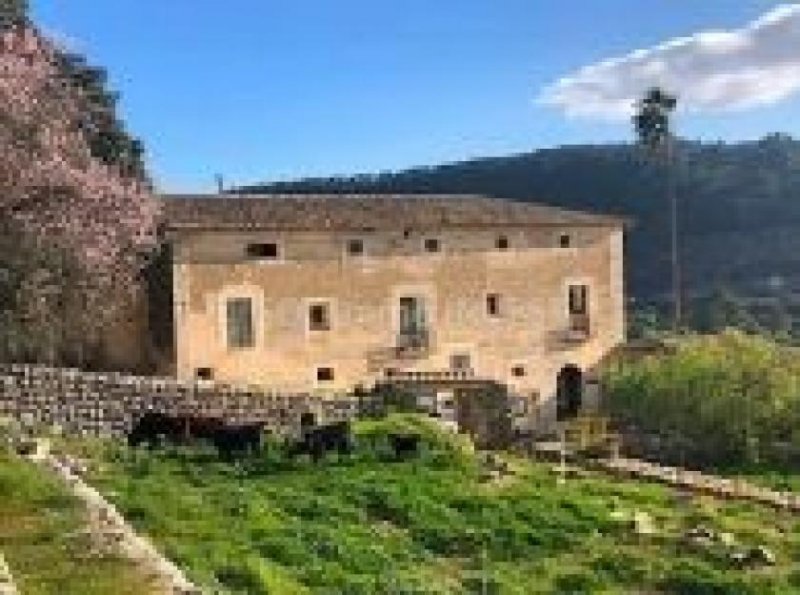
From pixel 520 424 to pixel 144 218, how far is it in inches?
395

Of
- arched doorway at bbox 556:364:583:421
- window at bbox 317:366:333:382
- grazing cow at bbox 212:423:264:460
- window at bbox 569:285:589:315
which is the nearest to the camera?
grazing cow at bbox 212:423:264:460

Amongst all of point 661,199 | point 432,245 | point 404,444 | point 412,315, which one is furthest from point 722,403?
point 661,199

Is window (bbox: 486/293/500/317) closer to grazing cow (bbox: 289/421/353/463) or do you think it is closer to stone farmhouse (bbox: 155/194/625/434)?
stone farmhouse (bbox: 155/194/625/434)

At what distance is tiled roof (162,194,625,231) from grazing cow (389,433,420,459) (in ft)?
54.7

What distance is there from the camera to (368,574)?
20.2m

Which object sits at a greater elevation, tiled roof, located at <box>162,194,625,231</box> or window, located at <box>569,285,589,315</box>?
tiled roof, located at <box>162,194,625,231</box>

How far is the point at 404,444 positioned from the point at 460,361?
67.6 ft

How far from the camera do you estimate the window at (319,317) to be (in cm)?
4606

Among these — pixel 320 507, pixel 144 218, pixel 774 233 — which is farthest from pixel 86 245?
pixel 774 233

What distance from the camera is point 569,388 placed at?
51438 millimetres

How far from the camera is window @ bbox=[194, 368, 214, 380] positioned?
4456cm

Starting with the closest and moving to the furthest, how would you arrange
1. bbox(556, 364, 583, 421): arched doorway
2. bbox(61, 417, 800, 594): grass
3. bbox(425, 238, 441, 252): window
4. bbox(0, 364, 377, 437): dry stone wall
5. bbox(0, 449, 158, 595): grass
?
bbox(0, 449, 158, 595): grass < bbox(61, 417, 800, 594): grass < bbox(0, 364, 377, 437): dry stone wall < bbox(425, 238, 441, 252): window < bbox(556, 364, 583, 421): arched doorway

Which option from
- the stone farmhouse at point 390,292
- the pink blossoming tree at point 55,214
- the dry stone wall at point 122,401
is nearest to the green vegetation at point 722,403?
the stone farmhouse at point 390,292

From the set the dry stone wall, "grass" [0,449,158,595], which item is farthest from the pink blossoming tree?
"grass" [0,449,158,595]
